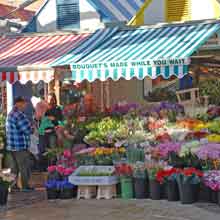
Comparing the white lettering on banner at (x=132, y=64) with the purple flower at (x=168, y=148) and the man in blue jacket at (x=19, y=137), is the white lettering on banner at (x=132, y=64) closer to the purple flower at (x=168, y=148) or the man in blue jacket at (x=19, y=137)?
the man in blue jacket at (x=19, y=137)

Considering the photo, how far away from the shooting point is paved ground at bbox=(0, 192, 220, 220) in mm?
8188

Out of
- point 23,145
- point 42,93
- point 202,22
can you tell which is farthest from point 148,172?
point 42,93

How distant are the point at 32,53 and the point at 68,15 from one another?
383cm

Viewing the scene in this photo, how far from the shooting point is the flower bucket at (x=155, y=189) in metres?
9.23

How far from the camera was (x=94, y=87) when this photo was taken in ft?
49.2

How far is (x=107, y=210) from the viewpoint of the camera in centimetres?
872

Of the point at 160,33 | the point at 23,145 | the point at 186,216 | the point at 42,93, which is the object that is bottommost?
the point at 186,216

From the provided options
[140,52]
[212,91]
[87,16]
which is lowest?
[212,91]

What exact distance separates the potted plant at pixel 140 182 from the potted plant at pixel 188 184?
69 cm

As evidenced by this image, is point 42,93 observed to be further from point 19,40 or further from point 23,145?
point 23,145

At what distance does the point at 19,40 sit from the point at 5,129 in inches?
118

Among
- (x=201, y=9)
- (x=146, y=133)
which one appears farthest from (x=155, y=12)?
A: (x=146, y=133)

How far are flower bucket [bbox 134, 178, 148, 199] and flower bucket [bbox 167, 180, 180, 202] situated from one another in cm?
48

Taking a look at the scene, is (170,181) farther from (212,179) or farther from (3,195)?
(3,195)
